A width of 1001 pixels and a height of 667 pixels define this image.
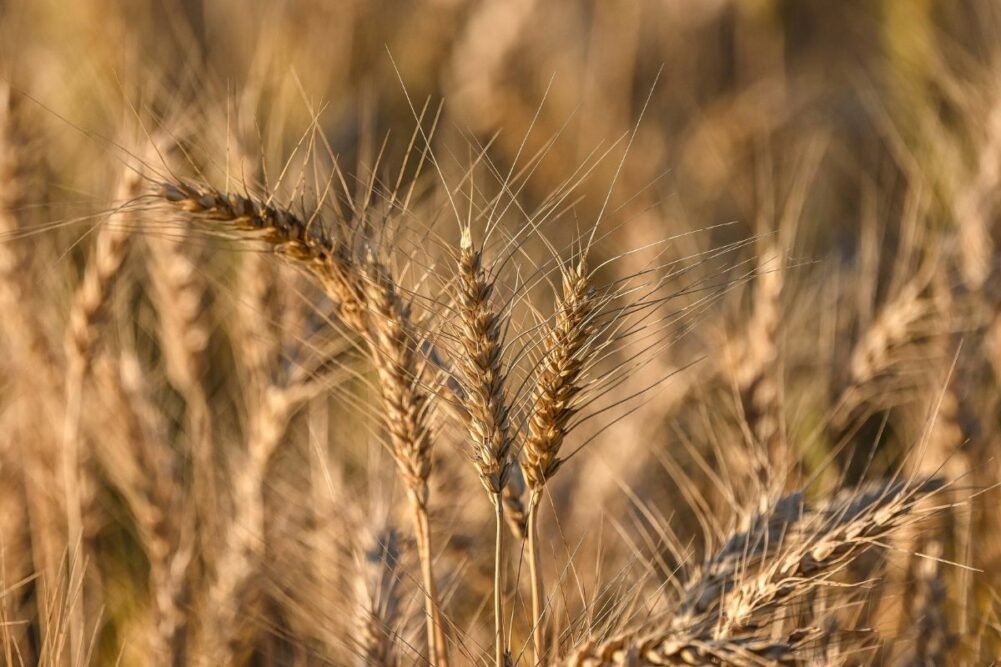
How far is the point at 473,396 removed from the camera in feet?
3.50

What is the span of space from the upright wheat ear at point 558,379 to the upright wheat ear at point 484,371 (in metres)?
0.03

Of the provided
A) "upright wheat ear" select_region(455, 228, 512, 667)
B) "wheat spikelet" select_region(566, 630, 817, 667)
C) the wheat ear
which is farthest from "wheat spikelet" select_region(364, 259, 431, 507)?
"wheat spikelet" select_region(566, 630, 817, 667)

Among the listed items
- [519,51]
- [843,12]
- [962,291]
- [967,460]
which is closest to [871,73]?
[843,12]

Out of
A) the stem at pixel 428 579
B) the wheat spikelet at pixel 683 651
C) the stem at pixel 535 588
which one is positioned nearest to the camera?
the wheat spikelet at pixel 683 651

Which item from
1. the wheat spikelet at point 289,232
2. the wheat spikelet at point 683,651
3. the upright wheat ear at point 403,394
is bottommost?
the wheat spikelet at point 683,651

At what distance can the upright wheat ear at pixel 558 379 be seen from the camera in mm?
1013

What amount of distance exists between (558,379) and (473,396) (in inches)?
3.8

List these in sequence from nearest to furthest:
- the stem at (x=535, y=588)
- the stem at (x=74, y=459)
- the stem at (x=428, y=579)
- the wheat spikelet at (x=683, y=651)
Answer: the wheat spikelet at (x=683, y=651), the stem at (x=535, y=588), the stem at (x=428, y=579), the stem at (x=74, y=459)

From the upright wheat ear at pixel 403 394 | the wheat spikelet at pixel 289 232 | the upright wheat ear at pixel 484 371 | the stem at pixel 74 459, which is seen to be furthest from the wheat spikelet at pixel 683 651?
the stem at pixel 74 459

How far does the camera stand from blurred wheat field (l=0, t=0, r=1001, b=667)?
3.72ft

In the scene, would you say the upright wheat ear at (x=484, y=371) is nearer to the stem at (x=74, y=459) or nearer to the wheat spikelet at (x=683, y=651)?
the wheat spikelet at (x=683, y=651)

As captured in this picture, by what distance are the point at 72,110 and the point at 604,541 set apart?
2.35 meters

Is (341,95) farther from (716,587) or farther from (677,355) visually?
(716,587)

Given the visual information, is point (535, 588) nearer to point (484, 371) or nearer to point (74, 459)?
point (484, 371)
